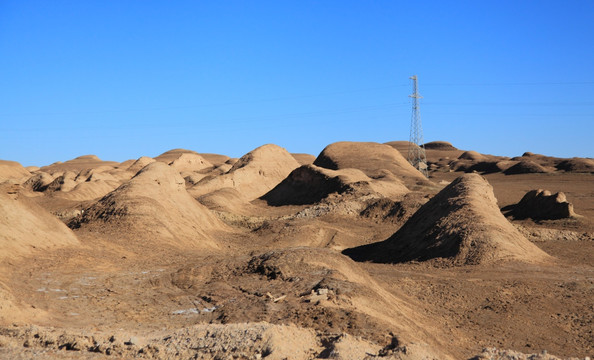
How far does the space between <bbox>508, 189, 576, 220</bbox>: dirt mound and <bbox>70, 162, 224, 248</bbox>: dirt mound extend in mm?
14666

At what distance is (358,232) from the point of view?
27.8 metres

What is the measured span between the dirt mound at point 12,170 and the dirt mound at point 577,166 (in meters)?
52.8

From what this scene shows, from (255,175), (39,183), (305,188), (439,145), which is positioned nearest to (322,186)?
(305,188)

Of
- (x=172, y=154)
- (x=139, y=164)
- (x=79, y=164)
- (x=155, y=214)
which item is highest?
(x=172, y=154)

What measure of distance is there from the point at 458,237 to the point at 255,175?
2906 cm

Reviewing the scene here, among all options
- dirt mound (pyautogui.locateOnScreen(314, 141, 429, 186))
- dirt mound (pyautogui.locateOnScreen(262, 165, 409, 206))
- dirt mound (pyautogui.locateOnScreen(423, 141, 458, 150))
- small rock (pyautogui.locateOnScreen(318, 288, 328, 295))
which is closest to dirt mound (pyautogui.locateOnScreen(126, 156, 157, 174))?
dirt mound (pyautogui.locateOnScreen(314, 141, 429, 186))

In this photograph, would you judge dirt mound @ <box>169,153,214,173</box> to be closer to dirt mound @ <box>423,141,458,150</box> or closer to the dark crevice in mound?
the dark crevice in mound

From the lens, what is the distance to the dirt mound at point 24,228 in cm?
1545

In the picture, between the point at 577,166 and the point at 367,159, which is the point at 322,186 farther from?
the point at 577,166

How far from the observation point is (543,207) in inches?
1196

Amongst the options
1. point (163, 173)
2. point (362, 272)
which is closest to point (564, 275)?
point (362, 272)

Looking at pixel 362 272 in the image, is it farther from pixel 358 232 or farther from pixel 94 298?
pixel 358 232

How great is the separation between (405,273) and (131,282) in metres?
7.40

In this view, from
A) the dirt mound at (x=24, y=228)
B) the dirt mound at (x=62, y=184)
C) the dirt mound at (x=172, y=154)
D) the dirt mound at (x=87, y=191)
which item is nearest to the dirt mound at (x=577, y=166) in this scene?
the dirt mound at (x=87, y=191)
